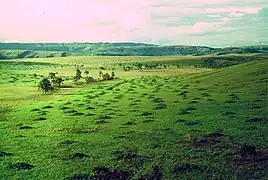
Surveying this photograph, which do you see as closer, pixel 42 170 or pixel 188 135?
pixel 42 170

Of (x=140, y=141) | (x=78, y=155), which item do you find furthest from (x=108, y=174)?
(x=140, y=141)

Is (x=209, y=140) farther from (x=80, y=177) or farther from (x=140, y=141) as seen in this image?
(x=80, y=177)

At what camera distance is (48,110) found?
50.1 m

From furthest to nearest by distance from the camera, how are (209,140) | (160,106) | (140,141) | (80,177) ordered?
(160,106) < (140,141) < (209,140) < (80,177)

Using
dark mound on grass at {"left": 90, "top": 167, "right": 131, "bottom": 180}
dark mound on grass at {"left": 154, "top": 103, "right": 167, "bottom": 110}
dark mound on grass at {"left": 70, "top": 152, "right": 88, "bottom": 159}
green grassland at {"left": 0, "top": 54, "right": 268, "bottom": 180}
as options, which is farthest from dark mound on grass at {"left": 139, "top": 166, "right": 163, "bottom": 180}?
dark mound on grass at {"left": 154, "top": 103, "right": 167, "bottom": 110}

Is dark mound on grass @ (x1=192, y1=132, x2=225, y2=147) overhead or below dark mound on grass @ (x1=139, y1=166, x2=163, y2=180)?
below

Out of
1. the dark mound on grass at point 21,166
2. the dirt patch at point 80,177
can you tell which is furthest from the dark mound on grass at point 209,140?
the dark mound on grass at point 21,166

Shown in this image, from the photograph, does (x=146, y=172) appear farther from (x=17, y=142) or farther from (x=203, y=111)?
(x=203, y=111)

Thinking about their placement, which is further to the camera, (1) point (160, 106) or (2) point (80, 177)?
(1) point (160, 106)

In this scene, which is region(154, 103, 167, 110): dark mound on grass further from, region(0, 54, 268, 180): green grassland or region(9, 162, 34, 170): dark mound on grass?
region(9, 162, 34, 170): dark mound on grass

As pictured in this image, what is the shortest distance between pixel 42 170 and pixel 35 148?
585 centimetres

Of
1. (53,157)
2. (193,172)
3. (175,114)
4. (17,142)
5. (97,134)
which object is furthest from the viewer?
(175,114)

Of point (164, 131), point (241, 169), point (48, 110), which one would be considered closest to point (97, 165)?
point (241, 169)

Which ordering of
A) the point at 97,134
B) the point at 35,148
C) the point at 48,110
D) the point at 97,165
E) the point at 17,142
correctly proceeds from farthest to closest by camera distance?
the point at 48,110, the point at 97,134, the point at 17,142, the point at 35,148, the point at 97,165
